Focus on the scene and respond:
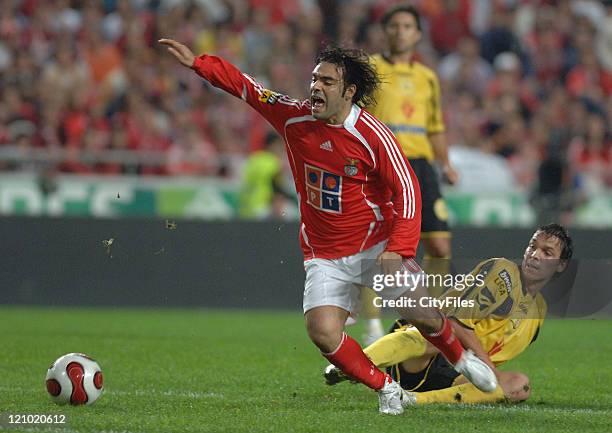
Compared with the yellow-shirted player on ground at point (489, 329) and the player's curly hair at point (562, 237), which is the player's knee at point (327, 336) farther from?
the player's curly hair at point (562, 237)

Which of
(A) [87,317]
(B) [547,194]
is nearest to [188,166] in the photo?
(A) [87,317]

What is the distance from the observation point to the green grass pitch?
611 centimetres

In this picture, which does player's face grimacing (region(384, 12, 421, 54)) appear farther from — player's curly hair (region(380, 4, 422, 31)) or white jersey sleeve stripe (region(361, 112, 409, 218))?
white jersey sleeve stripe (region(361, 112, 409, 218))

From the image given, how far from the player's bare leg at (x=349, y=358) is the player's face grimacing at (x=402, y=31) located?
136 inches

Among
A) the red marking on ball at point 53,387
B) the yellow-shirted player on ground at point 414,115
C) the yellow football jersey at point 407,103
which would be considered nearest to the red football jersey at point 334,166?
the red marking on ball at point 53,387

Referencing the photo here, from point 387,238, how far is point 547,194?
8.38 m

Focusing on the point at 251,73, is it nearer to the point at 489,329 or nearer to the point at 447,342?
the point at 489,329

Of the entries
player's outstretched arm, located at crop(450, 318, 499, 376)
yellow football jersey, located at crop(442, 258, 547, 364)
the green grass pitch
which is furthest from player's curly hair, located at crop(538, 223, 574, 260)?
the green grass pitch

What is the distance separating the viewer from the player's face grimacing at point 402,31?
30.4 feet

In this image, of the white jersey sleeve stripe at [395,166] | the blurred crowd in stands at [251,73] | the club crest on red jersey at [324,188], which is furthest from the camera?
the blurred crowd in stands at [251,73]

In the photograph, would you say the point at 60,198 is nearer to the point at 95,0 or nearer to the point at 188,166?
the point at 188,166

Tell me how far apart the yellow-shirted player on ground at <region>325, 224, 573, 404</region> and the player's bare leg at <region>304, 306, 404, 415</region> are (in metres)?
0.42

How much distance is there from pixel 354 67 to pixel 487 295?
4.85ft

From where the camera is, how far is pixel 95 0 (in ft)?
53.7
